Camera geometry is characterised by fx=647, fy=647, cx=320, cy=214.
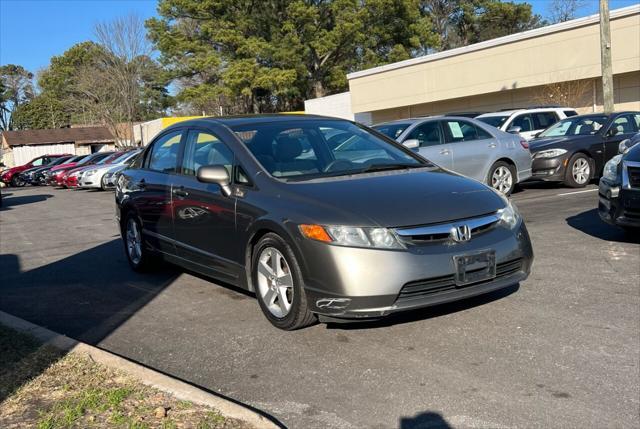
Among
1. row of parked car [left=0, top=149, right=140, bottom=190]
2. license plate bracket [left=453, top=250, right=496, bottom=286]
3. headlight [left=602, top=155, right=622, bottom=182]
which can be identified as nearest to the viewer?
license plate bracket [left=453, top=250, right=496, bottom=286]

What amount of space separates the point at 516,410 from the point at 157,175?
4.57m

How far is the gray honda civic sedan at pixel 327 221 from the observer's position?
435 cm

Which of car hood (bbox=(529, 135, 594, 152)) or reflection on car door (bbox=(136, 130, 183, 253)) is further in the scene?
car hood (bbox=(529, 135, 594, 152))

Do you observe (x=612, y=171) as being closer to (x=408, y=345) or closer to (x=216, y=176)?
(x=408, y=345)

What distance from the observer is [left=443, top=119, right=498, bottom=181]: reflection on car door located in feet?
37.5

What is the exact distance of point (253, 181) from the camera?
522 centimetres

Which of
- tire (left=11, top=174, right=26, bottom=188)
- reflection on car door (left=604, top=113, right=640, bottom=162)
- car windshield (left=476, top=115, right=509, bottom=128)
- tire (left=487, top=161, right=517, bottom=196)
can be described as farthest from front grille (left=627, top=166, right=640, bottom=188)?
tire (left=11, top=174, right=26, bottom=188)

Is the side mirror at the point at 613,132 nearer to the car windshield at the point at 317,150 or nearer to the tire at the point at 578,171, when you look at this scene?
the tire at the point at 578,171

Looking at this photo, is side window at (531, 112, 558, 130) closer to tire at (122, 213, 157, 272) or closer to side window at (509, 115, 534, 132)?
side window at (509, 115, 534, 132)

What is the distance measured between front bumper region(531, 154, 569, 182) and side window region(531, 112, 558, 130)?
368 cm

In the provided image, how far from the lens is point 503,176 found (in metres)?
11.9

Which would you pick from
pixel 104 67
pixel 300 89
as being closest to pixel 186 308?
pixel 300 89

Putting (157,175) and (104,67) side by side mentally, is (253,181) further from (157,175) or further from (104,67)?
(104,67)

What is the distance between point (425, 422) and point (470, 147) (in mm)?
8693
